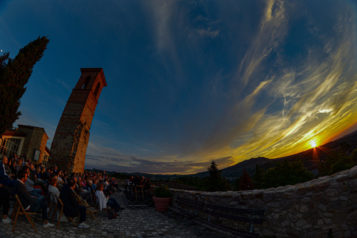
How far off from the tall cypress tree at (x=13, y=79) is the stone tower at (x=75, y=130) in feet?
18.4

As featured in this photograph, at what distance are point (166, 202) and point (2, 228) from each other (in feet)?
21.0

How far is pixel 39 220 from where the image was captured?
460 centimetres

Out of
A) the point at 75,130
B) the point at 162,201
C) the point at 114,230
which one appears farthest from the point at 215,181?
the point at 114,230

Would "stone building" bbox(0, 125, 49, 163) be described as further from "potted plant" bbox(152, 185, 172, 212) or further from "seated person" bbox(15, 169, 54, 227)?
"potted plant" bbox(152, 185, 172, 212)

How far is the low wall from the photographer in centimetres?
292

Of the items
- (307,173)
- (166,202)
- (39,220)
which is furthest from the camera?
(307,173)

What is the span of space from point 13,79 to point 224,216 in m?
15.5

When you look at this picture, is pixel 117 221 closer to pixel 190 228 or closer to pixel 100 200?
pixel 100 200

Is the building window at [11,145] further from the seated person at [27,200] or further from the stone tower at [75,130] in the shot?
the seated person at [27,200]

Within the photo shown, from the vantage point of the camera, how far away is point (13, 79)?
1008 cm

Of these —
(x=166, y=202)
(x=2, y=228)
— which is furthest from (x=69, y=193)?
(x=166, y=202)

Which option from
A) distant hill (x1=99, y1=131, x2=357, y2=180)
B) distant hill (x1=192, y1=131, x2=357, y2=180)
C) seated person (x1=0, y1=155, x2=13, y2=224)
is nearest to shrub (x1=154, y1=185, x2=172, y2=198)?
seated person (x1=0, y1=155, x2=13, y2=224)

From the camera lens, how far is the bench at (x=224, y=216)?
390 cm

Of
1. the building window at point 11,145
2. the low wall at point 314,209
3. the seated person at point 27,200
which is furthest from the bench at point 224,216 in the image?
the building window at point 11,145
